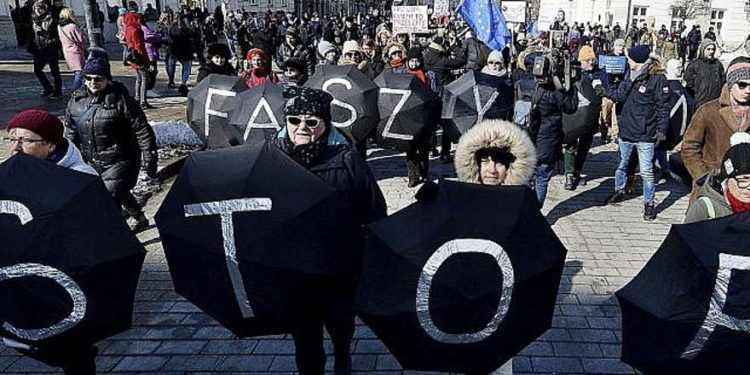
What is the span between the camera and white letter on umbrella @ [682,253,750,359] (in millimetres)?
2352

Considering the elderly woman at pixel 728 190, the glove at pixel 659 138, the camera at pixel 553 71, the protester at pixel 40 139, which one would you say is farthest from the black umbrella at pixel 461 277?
the glove at pixel 659 138

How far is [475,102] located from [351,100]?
4.95ft

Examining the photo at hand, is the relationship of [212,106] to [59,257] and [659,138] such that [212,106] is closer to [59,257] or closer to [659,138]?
[59,257]

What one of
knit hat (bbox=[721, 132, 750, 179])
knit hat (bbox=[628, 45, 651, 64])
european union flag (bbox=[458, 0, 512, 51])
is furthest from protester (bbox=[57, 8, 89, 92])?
knit hat (bbox=[721, 132, 750, 179])

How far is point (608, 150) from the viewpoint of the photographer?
10.8 meters

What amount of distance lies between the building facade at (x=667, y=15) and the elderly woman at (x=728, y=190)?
138 ft

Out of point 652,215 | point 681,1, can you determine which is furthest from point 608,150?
point 681,1

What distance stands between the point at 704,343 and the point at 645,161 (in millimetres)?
5033

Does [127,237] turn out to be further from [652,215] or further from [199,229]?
[652,215]

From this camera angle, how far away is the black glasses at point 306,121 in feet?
10.5

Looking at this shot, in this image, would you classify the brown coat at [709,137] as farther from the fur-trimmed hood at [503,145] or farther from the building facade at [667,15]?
the building facade at [667,15]

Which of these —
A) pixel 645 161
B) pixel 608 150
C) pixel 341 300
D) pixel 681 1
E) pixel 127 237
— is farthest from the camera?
pixel 681 1

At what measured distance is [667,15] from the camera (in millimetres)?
44219

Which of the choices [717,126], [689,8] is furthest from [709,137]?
[689,8]
